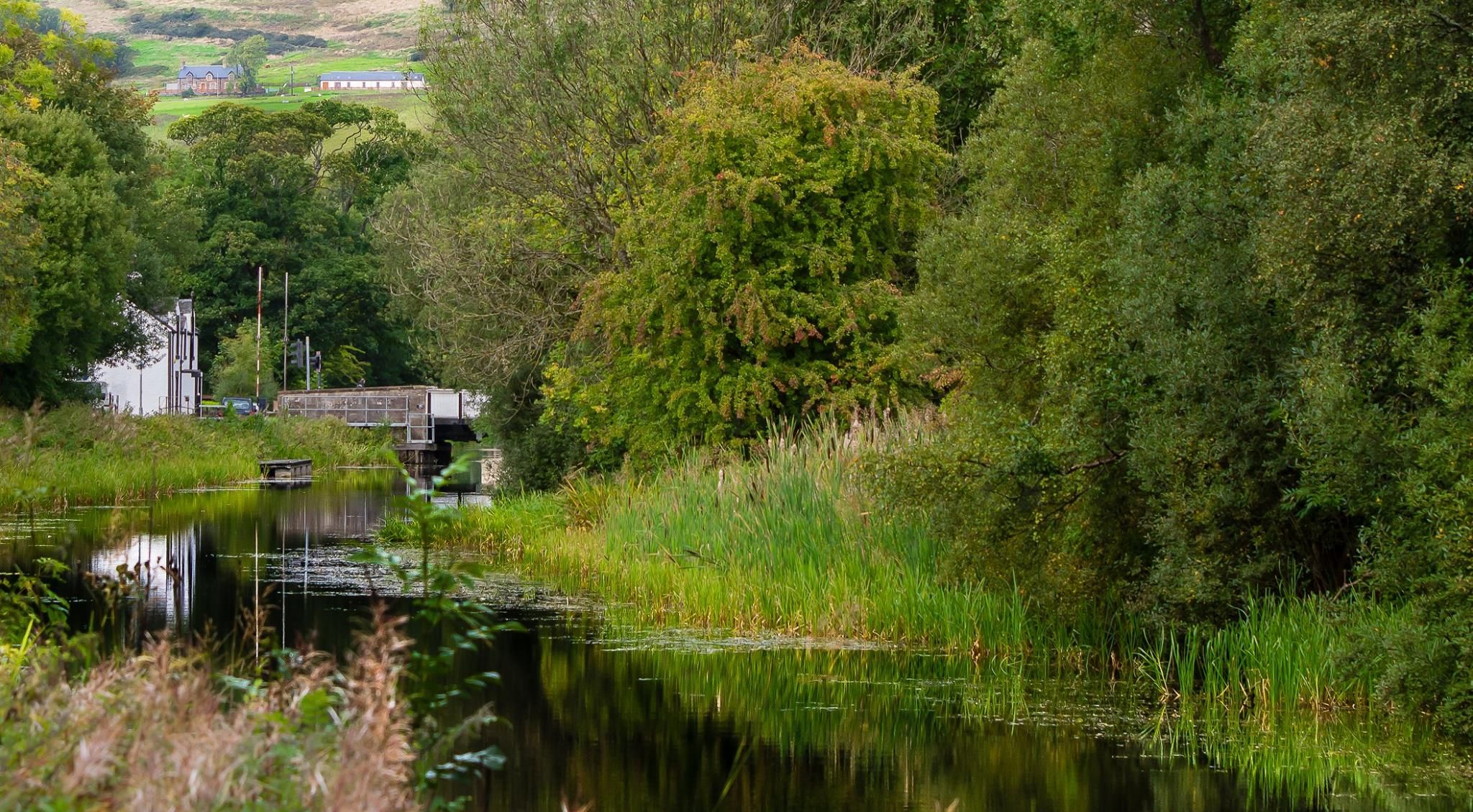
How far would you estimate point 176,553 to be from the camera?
25.2 m

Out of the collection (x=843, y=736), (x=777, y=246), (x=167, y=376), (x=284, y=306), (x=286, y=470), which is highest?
(x=284, y=306)

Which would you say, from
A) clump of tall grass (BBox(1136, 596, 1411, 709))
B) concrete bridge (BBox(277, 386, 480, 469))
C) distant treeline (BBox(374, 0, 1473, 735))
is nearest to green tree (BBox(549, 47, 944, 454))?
distant treeline (BBox(374, 0, 1473, 735))

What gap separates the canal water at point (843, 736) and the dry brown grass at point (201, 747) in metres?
1.34

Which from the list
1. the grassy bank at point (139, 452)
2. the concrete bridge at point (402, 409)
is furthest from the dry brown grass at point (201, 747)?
the concrete bridge at point (402, 409)

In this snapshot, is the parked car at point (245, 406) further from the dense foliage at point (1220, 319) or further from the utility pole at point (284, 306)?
the dense foliage at point (1220, 319)

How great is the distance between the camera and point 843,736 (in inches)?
494

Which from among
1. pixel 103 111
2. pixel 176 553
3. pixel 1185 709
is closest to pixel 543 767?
pixel 1185 709

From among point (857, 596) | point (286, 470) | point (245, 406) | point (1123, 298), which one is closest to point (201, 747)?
point (1123, 298)

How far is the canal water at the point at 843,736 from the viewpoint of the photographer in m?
10.7

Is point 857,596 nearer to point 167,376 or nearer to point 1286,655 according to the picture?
point 1286,655

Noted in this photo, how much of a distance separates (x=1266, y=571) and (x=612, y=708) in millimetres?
5415

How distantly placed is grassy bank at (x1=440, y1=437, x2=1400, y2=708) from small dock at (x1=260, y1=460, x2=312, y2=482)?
27.9 m

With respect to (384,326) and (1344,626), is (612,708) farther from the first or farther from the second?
(384,326)

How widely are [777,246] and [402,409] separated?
47.6 meters
